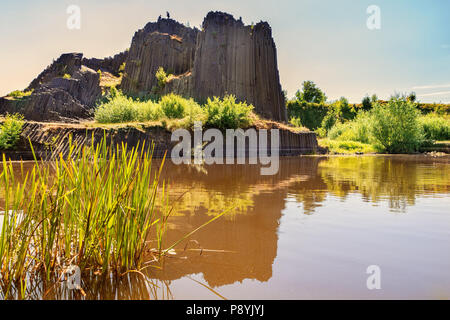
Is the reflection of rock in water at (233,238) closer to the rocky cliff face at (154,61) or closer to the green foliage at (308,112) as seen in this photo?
the rocky cliff face at (154,61)

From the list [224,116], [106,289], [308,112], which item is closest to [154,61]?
[308,112]

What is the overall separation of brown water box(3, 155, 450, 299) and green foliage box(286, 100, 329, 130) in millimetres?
30159

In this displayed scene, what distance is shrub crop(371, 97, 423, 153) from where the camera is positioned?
66.2 feet

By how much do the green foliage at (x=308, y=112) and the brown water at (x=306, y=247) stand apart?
30159 millimetres

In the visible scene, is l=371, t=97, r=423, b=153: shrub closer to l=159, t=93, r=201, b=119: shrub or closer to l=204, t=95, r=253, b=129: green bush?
l=204, t=95, r=253, b=129: green bush

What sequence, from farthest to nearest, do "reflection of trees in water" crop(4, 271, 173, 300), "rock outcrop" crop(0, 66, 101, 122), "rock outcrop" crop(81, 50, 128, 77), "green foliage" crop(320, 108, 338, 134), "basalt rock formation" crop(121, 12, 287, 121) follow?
"rock outcrop" crop(81, 50, 128, 77) → "green foliage" crop(320, 108, 338, 134) → "rock outcrop" crop(0, 66, 101, 122) → "basalt rock formation" crop(121, 12, 287, 121) → "reflection of trees in water" crop(4, 271, 173, 300)

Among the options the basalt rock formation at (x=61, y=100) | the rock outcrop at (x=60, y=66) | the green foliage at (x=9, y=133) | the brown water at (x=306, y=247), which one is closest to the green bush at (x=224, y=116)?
the green foliage at (x=9, y=133)

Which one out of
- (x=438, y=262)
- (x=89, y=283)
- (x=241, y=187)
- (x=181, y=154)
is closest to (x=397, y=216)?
(x=438, y=262)

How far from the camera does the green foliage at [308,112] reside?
35.7 meters

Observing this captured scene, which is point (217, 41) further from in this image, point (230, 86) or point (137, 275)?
point (137, 275)

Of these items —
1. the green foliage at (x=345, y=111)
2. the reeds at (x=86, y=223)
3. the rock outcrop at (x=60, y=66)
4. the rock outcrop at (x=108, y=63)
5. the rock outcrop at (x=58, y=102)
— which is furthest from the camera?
the rock outcrop at (x=108, y=63)

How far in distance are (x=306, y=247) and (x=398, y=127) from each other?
63.8 feet

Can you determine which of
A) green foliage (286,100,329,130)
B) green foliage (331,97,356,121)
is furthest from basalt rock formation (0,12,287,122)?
green foliage (331,97,356,121)
